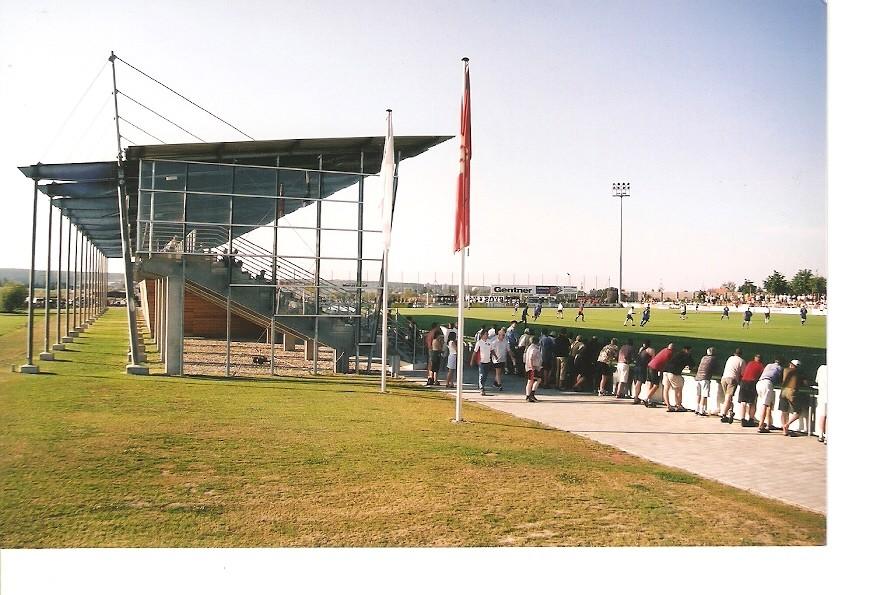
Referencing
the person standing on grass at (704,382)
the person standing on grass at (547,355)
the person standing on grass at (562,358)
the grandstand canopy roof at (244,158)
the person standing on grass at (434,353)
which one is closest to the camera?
the person standing on grass at (704,382)

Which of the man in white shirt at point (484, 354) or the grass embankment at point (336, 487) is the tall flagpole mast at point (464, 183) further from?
the man in white shirt at point (484, 354)

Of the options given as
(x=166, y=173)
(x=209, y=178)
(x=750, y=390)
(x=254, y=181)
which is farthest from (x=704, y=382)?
(x=166, y=173)

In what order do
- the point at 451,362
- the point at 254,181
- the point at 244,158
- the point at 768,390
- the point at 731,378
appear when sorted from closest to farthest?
1. the point at 768,390
2. the point at 731,378
3. the point at 451,362
4. the point at 244,158
5. the point at 254,181

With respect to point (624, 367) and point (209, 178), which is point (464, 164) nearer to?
point (624, 367)

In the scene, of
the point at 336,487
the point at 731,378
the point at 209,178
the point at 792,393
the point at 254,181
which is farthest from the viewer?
the point at 254,181

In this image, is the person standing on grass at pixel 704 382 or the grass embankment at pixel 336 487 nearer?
the grass embankment at pixel 336 487

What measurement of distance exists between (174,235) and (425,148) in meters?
6.29

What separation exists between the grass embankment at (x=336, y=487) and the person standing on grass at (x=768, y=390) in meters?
3.11

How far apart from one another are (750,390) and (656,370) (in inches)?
93.0

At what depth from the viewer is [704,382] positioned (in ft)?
45.6

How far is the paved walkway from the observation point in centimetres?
954

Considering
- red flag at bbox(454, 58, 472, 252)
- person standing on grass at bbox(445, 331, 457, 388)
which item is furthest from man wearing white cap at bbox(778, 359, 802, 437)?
person standing on grass at bbox(445, 331, 457, 388)

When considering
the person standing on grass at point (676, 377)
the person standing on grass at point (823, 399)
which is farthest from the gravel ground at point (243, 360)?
the person standing on grass at point (823, 399)

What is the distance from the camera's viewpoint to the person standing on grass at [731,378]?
1293 cm
